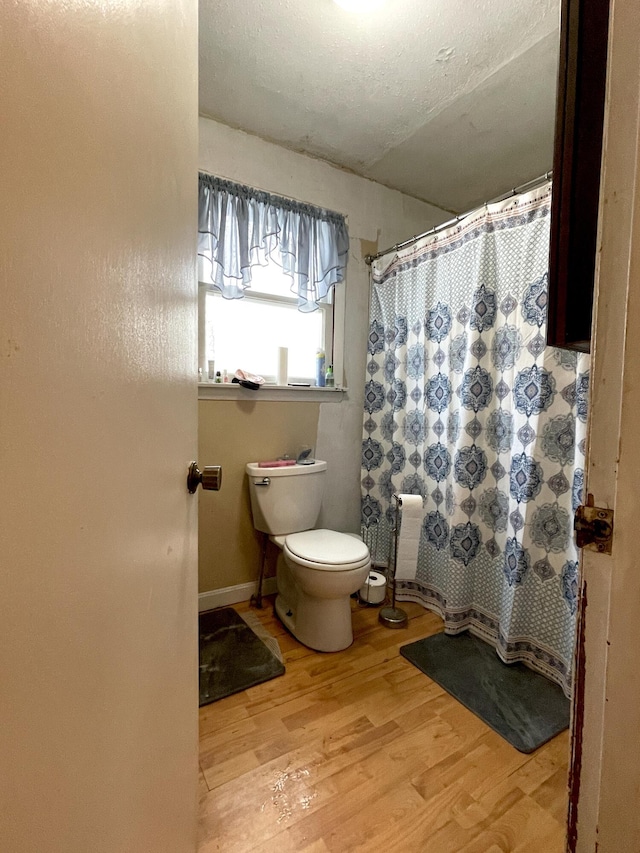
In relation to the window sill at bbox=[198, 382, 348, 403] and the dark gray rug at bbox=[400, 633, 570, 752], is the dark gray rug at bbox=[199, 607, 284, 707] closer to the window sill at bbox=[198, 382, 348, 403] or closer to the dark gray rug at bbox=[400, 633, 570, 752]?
the dark gray rug at bbox=[400, 633, 570, 752]

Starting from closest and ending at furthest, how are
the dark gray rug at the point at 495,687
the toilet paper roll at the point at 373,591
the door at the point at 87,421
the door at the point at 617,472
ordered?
the door at the point at 87,421 → the door at the point at 617,472 → the dark gray rug at the point at 495,687 → the toilet paper roll at the point at 373,591

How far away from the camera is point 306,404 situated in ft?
6.88

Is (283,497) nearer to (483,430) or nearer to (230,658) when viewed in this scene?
(230,658)

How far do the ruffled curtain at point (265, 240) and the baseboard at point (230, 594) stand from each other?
1.46 meters

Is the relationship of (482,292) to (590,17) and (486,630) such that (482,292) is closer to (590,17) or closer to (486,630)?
(590,17)

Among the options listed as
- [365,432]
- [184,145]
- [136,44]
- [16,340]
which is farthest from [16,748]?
[365,432]

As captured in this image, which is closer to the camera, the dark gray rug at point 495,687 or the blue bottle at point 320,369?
the dark gray rug at point 495,687

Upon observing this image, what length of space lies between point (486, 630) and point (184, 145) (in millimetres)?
1989

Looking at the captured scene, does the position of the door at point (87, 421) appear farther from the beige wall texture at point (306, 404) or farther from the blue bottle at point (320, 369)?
the blue bottle at point (320, 369)

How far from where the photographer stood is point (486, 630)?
5.53 ft

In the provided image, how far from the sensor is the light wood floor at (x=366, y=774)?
92 centimetres

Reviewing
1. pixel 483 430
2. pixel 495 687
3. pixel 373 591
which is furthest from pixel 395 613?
pixel 483 430

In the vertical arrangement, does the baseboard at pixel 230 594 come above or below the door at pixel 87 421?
below

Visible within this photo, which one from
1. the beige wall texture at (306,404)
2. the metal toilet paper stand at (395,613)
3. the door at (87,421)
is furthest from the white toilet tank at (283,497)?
the door at (87,421)
